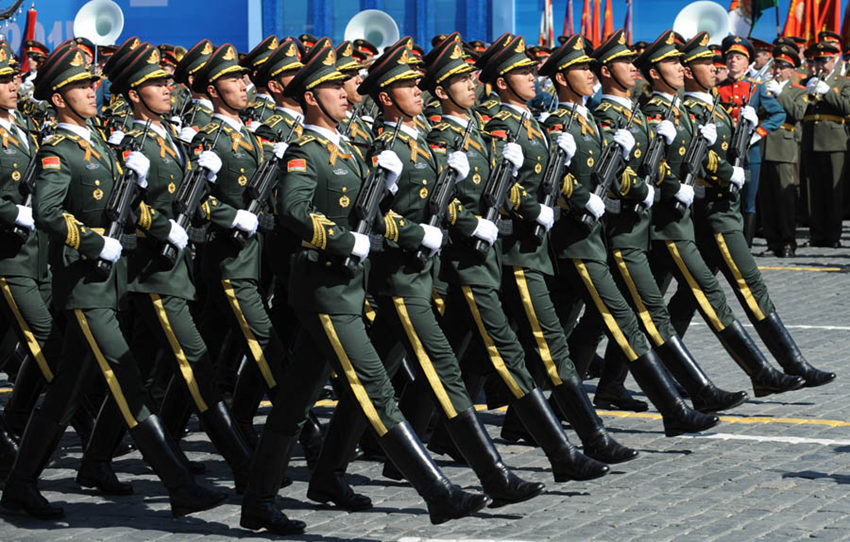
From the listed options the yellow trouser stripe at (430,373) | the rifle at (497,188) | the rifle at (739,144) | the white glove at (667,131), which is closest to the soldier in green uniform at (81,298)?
the yellow trouser stripe at (430,373)

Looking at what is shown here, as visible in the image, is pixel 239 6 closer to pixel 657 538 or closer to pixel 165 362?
pixel 165 362

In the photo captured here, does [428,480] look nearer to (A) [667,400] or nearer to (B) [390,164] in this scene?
(B) [390,164]

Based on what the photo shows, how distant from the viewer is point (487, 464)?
7008mm

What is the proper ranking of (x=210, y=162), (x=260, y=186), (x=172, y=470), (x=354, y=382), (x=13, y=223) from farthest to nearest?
(x=260, y=186) < (x=13, y=223) < (x=210, y=162) < (x=172, y=470) < (x=354, y=382)

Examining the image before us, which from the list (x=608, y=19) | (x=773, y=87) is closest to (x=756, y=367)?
(x=773, y=87)

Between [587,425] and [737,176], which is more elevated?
[737,176]

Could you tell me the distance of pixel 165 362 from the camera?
27.9 ft

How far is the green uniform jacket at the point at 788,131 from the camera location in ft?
55.8

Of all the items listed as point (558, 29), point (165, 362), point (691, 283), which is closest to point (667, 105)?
point (691, 283)

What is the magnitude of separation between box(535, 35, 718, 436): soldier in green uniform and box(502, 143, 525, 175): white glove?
52 cm

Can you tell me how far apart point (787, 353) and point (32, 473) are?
4.25m

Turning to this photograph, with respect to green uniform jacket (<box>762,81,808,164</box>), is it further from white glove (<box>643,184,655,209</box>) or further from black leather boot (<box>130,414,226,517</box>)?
black leather boot (<box>130,414,226,517</box>)

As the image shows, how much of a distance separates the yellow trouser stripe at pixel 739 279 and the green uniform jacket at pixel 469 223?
2152 mm

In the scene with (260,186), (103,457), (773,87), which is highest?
(773,87)
